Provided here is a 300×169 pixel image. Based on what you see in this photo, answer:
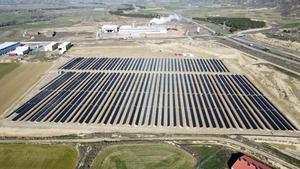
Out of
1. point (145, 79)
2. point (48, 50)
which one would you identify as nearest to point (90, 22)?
point (48, 50)

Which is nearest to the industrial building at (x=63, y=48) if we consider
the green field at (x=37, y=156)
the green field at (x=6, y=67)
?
the green field at (x=6, y=67)

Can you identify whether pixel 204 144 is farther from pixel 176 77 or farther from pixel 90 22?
pixel 90 22

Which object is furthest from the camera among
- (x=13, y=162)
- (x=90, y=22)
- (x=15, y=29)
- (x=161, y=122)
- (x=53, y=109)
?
(x=90, y=22)

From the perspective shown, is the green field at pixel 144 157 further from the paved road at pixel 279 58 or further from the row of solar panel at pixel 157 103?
the paved road at pixel 279 58

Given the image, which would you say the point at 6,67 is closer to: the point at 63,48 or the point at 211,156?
the point at 63,48

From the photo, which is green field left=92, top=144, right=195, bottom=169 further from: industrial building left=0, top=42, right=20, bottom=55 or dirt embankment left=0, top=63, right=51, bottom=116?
industrial building left=0, top=42, right=20, bottom=55

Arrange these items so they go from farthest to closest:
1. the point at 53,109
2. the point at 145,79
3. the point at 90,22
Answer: the point at 90,22 → the point at 145,79 → the point at 53,109
